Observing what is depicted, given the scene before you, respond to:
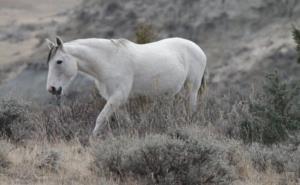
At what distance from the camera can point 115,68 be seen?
10.4 m

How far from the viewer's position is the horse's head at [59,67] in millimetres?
10102

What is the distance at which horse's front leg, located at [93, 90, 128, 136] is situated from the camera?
10.1 m

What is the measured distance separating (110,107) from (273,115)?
2.28 metres

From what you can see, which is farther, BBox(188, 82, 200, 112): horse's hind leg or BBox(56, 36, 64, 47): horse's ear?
BBox(188, 82, 200, 112): horse's hind leg

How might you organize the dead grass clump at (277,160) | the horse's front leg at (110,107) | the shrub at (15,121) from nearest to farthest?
the dead grass clump at (277,160) < the shrub at (15,121) < the horse's front leg at (110,107)

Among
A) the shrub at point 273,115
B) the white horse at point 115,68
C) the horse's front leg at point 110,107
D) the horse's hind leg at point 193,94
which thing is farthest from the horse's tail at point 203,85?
the shrub at point 273,115

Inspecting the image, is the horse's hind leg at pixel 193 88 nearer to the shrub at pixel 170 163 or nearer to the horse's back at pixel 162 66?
the horse's back at pixel 162 66

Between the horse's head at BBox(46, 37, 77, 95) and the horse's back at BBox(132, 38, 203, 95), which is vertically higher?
the horse's head at BBox(46, 37, 77, 95)

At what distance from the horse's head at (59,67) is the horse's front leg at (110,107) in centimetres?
64

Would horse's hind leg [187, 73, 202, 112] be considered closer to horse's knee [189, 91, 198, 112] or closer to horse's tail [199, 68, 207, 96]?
horse's knee [189, 91, 198, 112]

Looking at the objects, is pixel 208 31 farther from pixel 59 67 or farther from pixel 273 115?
pixel 273 115

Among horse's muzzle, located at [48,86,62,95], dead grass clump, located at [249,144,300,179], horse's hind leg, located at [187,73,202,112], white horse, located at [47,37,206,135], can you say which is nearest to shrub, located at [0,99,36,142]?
horse's muzzle, located at [48,86,62,95]

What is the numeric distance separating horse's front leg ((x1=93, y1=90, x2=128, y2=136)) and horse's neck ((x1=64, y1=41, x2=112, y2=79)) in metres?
0.39

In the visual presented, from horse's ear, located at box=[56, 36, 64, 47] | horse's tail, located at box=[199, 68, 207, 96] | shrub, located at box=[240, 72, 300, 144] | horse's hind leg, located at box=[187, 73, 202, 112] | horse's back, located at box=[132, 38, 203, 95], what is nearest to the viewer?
shrub, located at box=[240, 72, 300, 144]
